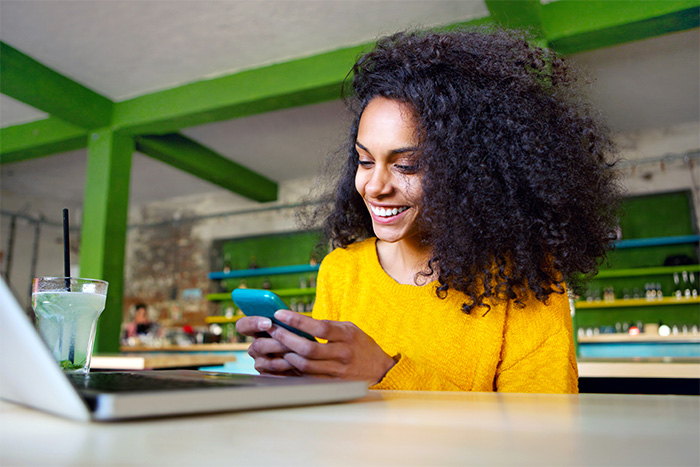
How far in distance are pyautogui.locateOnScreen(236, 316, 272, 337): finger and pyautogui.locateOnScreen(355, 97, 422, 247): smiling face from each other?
1.82 feet

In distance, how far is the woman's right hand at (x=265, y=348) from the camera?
76cm

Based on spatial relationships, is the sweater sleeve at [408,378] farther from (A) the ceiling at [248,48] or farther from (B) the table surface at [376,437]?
(A) the ceiling at [248,48]

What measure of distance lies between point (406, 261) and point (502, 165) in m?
0.33

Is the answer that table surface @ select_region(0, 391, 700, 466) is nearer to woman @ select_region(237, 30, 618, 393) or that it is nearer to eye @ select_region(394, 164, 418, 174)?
woman @ select_region(237, 30, 618, 393)

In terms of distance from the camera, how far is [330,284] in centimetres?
140

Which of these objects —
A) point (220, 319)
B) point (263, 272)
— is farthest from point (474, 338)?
point (220, 319)

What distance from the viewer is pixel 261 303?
0.72m

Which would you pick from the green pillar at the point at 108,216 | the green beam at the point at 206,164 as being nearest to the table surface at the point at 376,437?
the green pillar at the point at 108,216

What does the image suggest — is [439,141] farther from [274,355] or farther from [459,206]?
[274,355]

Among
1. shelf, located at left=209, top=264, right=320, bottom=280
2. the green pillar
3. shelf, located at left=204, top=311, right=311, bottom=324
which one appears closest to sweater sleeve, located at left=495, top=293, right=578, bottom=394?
the green pillar

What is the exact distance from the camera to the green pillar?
15.6 ft

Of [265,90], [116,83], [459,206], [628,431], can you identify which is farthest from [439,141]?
[116,83]

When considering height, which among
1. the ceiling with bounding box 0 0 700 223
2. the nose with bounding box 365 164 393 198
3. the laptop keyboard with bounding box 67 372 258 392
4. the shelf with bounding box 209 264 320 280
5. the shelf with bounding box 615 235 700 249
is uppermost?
the ceiling with bounding box 0 0 700 223

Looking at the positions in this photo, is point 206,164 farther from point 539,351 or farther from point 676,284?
point 539,351
